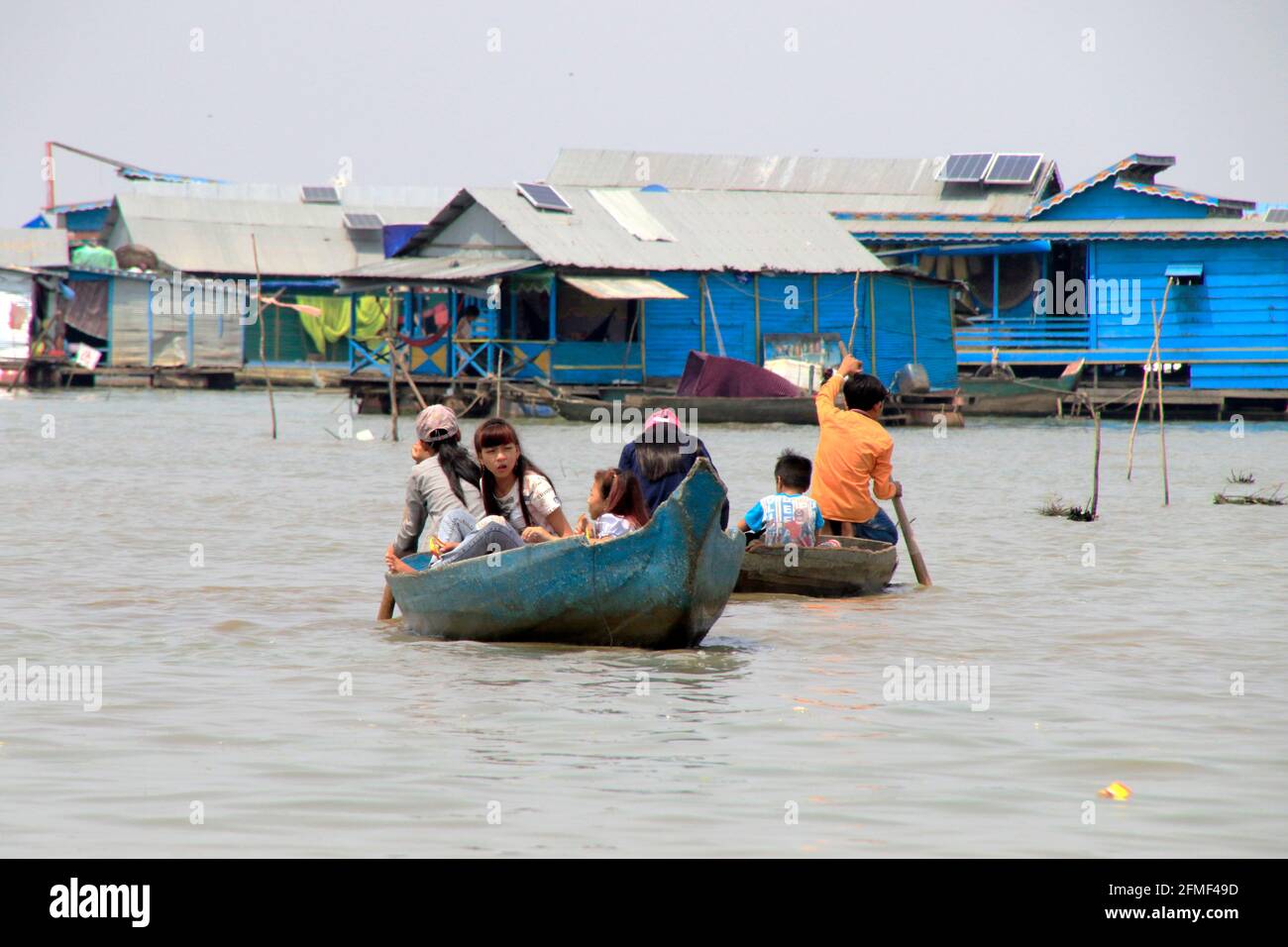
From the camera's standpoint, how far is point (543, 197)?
31.1 meters

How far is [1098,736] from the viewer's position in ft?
20.5

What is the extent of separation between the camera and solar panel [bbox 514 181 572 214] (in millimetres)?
30812

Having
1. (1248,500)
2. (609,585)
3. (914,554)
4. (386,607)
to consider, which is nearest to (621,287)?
(1248,500)

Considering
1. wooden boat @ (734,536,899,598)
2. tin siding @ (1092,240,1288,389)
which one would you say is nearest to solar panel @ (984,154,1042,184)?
tin siding @ (1092,240,1288,389)

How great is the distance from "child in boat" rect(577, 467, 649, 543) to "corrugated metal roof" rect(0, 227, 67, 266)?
35606 mm

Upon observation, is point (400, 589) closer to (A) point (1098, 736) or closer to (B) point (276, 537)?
(A) point (1098, 736)

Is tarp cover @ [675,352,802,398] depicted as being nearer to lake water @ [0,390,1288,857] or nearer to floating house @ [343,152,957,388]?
floating house @ [343,152,957,388]

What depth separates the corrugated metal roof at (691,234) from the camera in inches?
1170

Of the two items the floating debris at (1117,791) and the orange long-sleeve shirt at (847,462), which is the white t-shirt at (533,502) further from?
the floating debris at (1117,791)

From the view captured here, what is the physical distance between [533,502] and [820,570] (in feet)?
7.65

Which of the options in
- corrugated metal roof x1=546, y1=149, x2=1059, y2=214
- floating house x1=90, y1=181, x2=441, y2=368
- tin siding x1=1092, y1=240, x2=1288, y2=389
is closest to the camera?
tin siding x1=1092, y1=240, x2=1288, y2=389

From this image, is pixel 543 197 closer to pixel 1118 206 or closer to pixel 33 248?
pixel 1118 206
